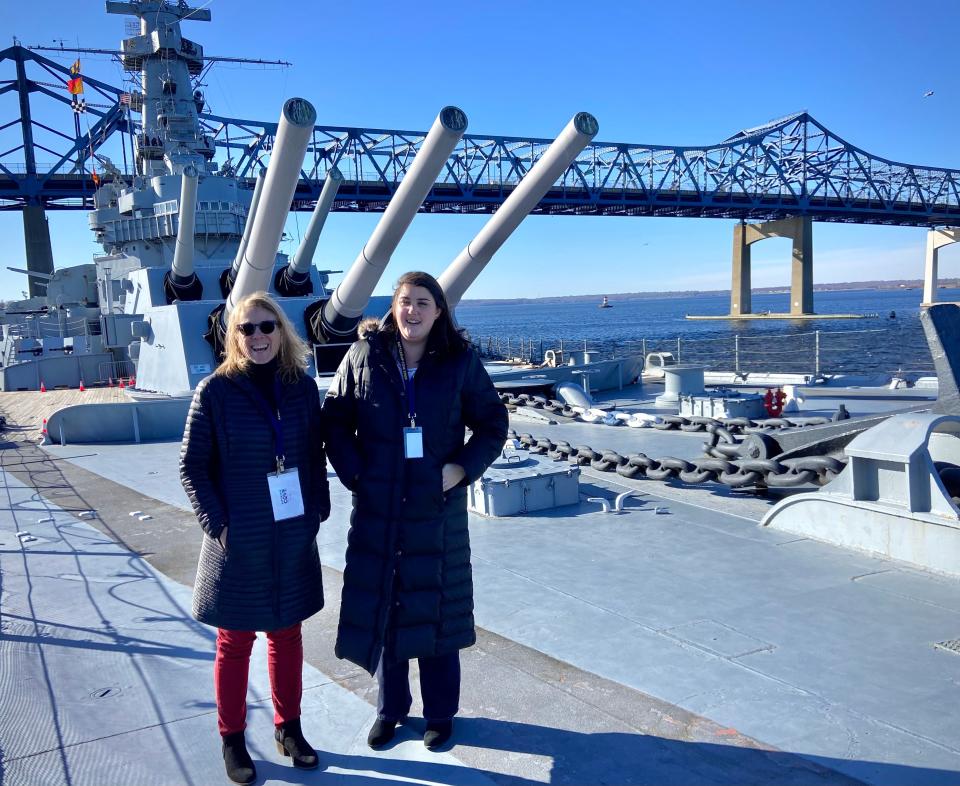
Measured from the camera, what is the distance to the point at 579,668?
254 cm

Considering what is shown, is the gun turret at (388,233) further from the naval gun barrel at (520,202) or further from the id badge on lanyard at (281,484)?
the id badge on lanyard at (281,484)

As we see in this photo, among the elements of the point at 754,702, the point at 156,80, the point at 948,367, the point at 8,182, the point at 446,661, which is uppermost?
the point at 8,182

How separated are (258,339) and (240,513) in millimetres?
451

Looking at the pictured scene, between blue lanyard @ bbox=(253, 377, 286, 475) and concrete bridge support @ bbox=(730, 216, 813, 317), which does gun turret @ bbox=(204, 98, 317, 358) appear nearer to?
blue lanyard @ bbox=(253, 377, 286, 475)

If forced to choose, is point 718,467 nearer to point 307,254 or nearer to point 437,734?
point 437,734

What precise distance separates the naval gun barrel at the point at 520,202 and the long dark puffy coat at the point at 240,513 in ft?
8.30

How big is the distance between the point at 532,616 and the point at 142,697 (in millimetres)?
1353

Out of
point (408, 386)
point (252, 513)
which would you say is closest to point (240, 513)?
point (252, 513)

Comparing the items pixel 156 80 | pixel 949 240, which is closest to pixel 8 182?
pixel 156 80

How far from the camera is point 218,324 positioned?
7.79 metres

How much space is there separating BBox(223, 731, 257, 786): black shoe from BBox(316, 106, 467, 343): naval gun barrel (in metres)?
3.72

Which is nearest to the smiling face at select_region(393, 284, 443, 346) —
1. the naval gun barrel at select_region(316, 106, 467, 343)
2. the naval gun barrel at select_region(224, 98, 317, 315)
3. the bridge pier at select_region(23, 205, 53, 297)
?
the naval gun barrel at select_region(224, 98, 317, 315)

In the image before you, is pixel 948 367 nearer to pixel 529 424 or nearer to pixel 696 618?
pixel 696 618

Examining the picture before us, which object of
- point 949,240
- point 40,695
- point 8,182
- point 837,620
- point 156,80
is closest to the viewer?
point 40,695
